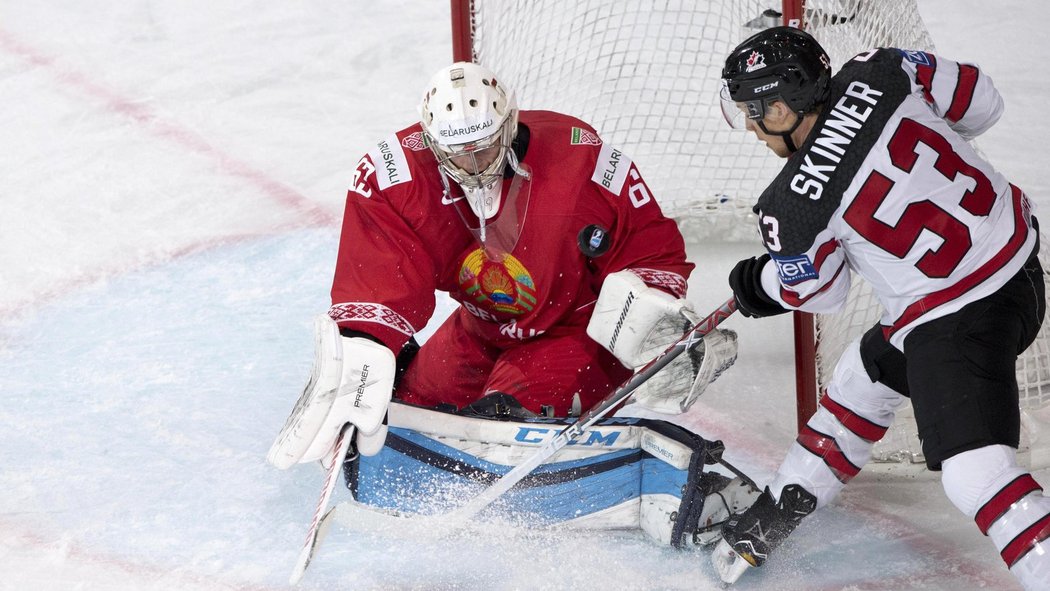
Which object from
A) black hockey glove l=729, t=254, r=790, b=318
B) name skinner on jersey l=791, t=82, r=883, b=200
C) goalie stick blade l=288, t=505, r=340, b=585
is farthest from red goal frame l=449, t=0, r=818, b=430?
goalie stick blade l=288, t=505, r=340, b=585

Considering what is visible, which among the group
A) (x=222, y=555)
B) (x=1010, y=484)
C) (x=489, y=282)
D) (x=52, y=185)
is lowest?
(x=52, y=185)

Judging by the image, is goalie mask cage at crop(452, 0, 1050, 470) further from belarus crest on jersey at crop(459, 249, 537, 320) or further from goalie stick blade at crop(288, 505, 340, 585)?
goalie stick blade at crop(288, 505, 340, 585)

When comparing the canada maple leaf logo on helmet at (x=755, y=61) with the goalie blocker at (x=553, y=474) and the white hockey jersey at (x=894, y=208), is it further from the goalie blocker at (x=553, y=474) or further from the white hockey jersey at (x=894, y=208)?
the goalie blocker at (x=553, y=474)

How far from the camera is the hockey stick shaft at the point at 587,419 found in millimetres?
2191

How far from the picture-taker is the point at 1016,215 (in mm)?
1903

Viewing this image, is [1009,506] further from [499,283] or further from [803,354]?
[499,283]

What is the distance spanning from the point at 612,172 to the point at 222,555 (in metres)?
1.11

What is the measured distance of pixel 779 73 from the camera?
6.04 ft

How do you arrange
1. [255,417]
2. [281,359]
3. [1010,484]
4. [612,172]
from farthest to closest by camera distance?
[281,359] < [255,417] < [612,172] < [1010,484]

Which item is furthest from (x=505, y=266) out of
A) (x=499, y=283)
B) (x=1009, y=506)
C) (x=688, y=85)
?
(x=688, y=85)

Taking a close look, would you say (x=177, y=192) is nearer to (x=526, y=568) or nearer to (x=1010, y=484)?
(x=526, y=568)

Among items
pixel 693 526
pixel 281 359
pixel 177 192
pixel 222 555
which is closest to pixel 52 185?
pixel 177 192

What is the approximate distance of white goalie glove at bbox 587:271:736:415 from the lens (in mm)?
2240

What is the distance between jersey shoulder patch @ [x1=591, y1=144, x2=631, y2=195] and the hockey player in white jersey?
435 mm
